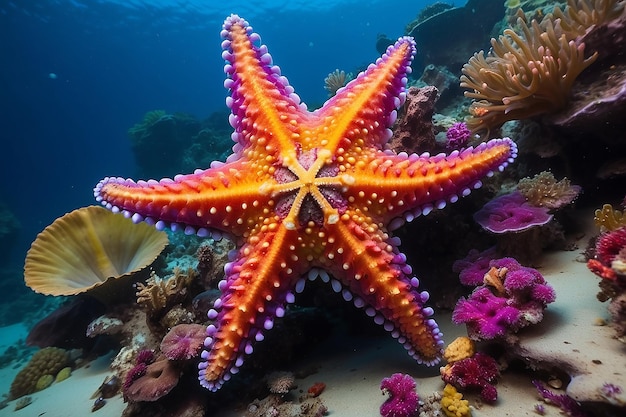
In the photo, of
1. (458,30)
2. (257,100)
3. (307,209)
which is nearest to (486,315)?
(307,209)

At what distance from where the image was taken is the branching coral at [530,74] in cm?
454

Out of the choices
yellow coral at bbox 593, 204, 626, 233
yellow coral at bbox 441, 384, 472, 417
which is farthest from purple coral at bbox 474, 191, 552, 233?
yellow coral at bbox 441, 384, 472, 417

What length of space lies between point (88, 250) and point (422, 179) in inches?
297

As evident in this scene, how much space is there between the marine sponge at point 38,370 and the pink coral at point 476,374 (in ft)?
32.1

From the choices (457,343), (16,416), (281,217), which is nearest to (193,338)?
(281,217)

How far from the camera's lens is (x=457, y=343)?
3.74 metres

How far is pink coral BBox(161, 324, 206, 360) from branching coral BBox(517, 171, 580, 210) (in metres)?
4.57

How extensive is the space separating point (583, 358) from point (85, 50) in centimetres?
7802

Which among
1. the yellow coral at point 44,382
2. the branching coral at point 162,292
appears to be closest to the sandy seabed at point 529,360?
the branching coral at point 162,292

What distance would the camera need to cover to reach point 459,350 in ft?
12.1

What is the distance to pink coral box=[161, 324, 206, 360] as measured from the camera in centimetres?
444

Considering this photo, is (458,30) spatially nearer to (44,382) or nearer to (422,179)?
(422,179)

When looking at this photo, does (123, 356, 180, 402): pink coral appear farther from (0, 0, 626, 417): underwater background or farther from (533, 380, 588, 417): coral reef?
(533, 380, 588, 417): coral reef

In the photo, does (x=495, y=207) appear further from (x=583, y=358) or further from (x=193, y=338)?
(x=193, y=338)
